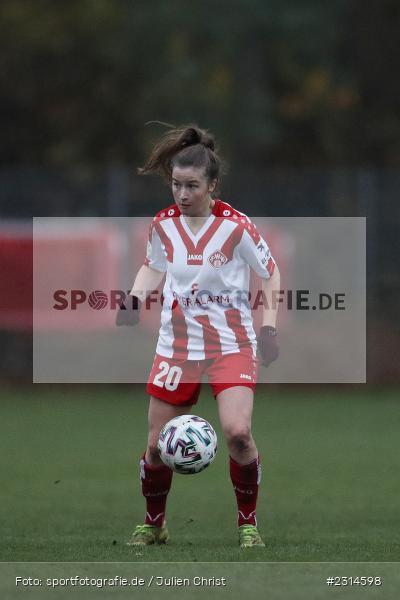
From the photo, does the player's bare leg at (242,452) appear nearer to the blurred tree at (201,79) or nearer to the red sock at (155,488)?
the red sock at (155,488)

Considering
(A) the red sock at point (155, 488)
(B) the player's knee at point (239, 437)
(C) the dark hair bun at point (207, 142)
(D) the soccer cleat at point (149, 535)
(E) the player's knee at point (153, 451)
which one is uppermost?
(C) the dark hair bun at point (207, 142)

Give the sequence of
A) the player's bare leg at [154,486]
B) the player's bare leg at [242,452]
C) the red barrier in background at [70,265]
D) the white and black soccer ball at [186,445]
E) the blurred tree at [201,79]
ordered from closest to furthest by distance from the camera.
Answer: the white and black soccer ball at [186,445]
the player's bare leg at [242,452]
the player's bare leg at [154,486]
the red barrier in background at [70,265]
the blurred tree at [201,79]

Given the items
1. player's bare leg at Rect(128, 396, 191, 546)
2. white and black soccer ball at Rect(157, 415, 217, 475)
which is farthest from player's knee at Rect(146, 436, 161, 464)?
white and black soccer ball at Rect(157, 415, 217, 475)

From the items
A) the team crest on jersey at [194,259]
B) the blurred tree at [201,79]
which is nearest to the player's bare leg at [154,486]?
the team crest on jersey at [194,259]

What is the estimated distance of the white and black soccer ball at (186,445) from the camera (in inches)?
233

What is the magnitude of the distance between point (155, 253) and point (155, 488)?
1.10 meters

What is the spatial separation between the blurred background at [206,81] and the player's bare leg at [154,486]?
59.9 feet

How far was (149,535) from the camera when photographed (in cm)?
636

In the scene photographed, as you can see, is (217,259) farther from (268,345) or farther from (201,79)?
(201,79)

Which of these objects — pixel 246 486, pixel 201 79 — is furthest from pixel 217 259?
pixel 201 79

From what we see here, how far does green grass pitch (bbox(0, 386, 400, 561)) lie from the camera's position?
20.4 ft

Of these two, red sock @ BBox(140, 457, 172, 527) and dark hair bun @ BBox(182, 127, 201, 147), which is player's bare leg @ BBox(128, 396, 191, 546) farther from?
dark hair bun @ BBox(182, 127, 201, 147)

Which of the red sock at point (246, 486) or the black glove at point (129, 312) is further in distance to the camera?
the black glove at point (129, 312)

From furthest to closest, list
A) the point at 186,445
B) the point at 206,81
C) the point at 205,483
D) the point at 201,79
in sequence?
the point at 206,81 < the point at 201,79 < the point at 205,483 < the point at 186,445
